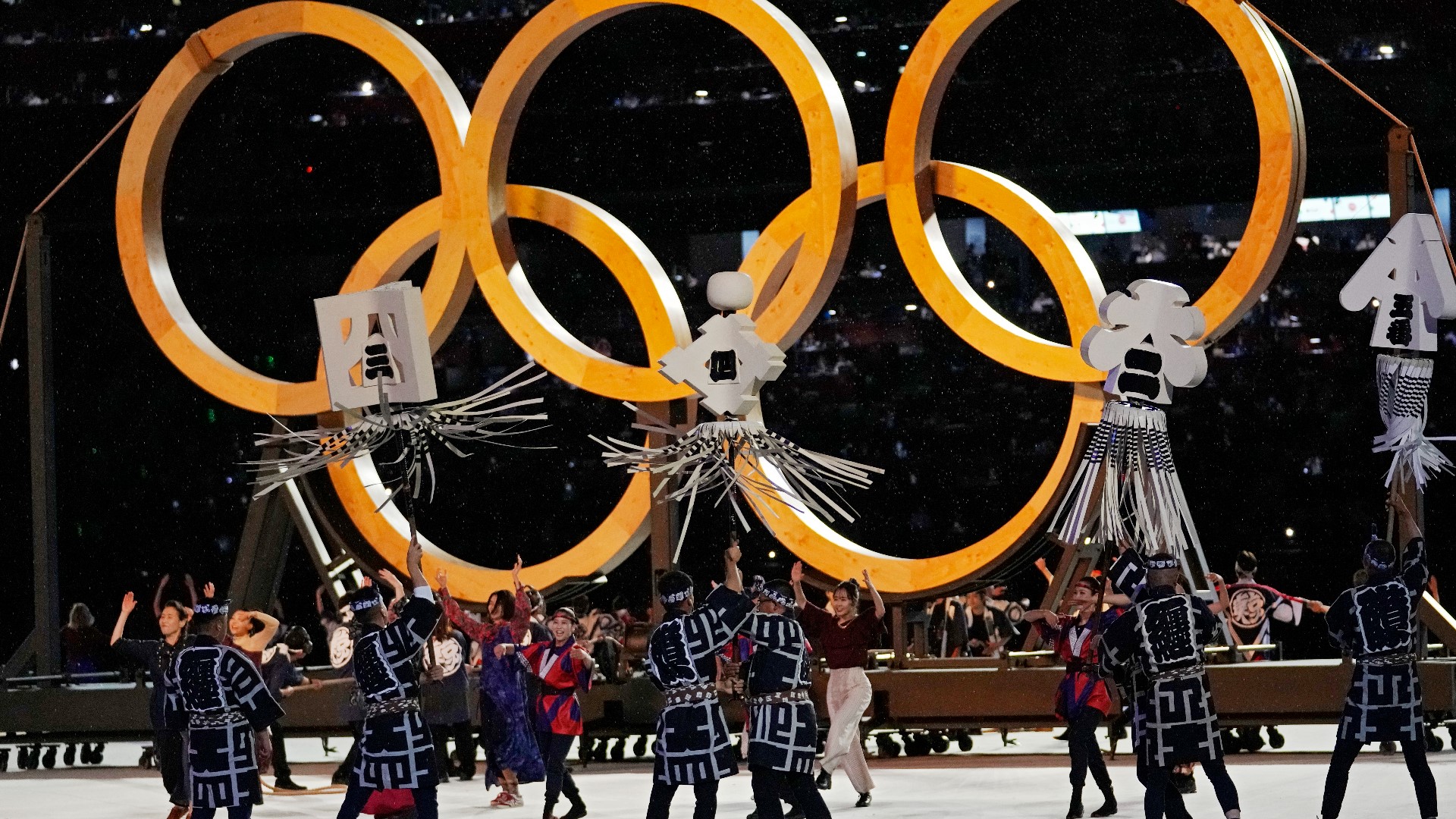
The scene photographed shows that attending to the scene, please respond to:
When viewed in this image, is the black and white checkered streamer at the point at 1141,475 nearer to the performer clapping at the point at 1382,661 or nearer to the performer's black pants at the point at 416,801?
the performer clapping at the point at 1382,661

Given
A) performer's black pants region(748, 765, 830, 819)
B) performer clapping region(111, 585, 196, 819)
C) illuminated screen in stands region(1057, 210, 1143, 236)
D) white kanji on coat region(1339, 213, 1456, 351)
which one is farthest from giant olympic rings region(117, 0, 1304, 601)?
illuminated screen in stands region(1057, 210, 1143, 236)

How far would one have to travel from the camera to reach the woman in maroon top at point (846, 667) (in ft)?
31.4

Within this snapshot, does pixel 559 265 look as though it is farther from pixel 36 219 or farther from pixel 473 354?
pixel 36 219

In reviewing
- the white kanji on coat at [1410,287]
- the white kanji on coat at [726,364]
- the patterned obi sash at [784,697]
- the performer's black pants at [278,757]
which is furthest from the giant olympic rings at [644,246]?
the patterned obi sash at [784,697]

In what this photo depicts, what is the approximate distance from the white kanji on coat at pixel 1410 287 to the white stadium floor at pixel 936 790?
2226 millimetres

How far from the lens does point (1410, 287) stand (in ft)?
28.2

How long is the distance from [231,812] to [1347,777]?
480cm

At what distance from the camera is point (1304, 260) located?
19672mm

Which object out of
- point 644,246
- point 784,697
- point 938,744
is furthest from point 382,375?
point 938,744

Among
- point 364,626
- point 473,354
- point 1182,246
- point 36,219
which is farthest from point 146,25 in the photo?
point 364,626

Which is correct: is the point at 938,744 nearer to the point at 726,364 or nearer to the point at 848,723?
the point at 848,723

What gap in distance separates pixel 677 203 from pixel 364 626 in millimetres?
13794

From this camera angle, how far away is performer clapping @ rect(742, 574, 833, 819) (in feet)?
25.4

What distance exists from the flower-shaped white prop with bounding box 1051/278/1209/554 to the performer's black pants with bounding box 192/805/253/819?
3852 millimetres
